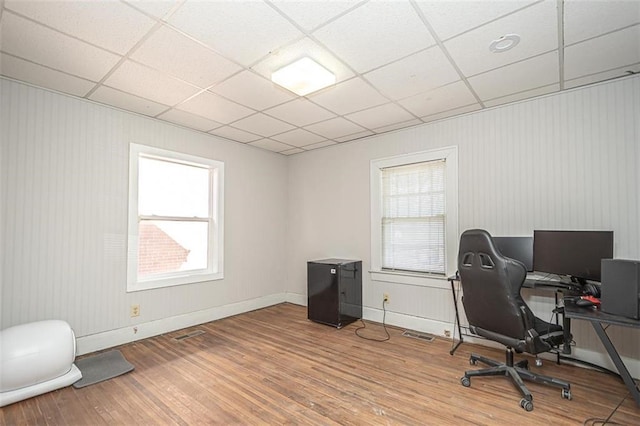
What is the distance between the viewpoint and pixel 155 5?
1.83 meters

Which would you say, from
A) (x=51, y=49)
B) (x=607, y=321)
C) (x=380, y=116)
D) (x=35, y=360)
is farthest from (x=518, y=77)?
(x=35, y=360)

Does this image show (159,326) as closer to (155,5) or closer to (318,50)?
(155,5)

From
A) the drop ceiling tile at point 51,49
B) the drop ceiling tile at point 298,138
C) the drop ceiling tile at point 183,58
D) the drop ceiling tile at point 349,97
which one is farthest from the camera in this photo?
the drop ceiling tile at point 298,138

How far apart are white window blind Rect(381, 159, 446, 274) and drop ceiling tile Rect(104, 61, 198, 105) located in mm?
2752

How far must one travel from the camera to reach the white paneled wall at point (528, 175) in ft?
8.82

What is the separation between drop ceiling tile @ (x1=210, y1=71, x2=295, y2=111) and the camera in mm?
2740

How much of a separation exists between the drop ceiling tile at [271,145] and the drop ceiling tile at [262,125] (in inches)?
15.7

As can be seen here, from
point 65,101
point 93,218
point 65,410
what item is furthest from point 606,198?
point 65,101

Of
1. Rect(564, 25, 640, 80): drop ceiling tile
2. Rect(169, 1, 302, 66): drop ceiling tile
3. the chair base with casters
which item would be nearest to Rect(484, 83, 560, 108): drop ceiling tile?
Rect(564, 25, 640, 80): drop ceiling tile

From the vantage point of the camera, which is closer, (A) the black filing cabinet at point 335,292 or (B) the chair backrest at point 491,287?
(B) the chair backrest at point 491,287

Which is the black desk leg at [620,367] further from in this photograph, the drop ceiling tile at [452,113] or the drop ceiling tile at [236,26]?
the drop ceiling tile at [236,26]

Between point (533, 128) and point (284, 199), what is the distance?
3.73 metres

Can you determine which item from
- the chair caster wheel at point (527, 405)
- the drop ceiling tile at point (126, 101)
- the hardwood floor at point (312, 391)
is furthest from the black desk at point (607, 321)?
the drop ceiling tile at point (126, 101)

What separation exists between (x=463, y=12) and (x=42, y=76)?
3457 millimetres
